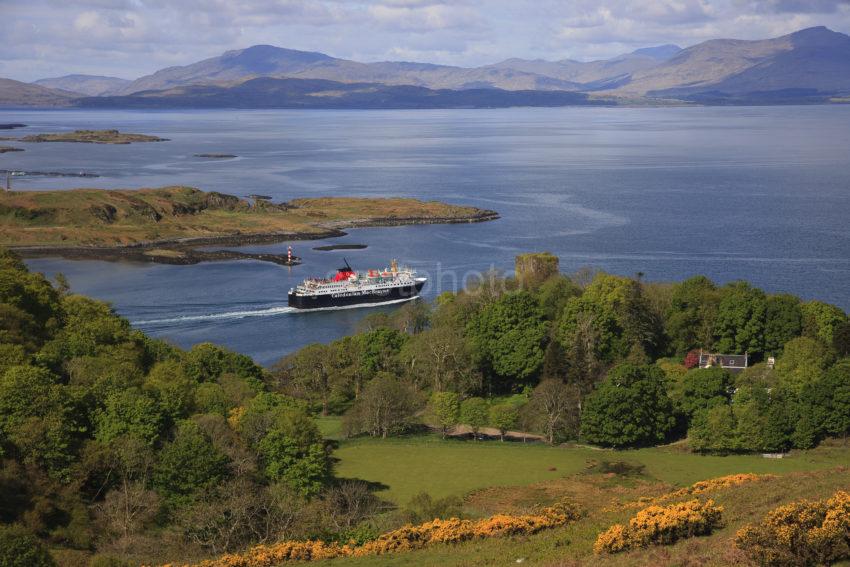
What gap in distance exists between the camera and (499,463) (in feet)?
99.0

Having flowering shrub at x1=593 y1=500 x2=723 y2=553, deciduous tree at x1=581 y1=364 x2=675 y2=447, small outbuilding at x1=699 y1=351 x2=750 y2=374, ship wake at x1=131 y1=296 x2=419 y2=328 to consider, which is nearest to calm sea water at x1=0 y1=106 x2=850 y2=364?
ship wake at x1=131 y1=296 x2=419 y2=328

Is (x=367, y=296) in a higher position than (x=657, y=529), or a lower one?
lower

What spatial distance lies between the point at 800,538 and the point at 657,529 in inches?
112

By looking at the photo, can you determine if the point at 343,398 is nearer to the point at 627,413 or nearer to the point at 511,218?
the point at 627,413

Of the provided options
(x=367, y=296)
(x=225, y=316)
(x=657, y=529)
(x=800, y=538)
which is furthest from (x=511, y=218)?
(x=800, y=538)

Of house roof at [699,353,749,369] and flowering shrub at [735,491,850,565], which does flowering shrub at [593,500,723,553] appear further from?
house roof at [699,353,749,369]

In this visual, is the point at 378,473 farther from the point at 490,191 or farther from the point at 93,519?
the point at 490,191

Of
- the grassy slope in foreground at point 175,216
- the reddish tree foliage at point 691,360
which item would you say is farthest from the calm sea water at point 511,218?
the reddish tree foliage at point 691,360

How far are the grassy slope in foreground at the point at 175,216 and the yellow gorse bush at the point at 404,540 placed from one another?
229 ft

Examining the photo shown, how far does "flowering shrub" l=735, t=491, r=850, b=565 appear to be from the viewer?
47.1 ft

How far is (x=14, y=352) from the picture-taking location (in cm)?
2914

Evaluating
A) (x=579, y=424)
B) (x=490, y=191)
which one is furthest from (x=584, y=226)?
(x=579, y=424)

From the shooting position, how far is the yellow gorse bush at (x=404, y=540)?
1932 cm

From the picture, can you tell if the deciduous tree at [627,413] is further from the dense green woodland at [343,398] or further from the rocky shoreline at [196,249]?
the rocky shoreline at [196,249]
